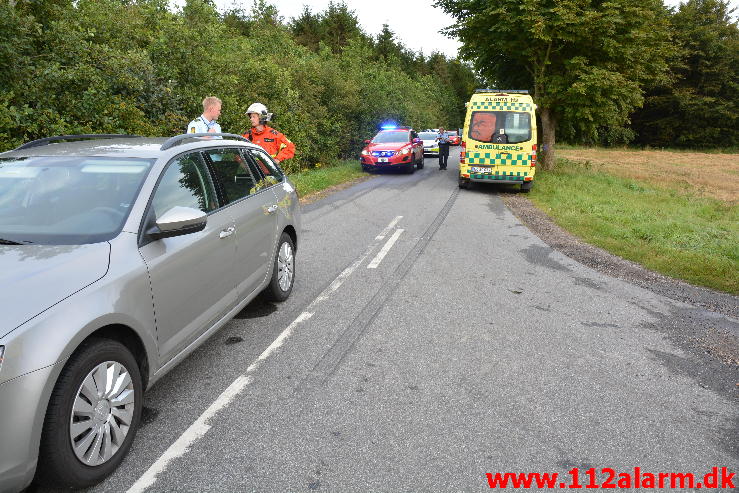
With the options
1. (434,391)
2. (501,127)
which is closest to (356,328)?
(434,391)

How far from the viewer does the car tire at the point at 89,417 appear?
2.44 meters

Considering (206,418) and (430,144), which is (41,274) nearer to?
(206,418)

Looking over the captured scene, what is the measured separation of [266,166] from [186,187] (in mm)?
1769

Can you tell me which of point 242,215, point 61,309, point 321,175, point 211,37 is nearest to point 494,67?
point 321,175

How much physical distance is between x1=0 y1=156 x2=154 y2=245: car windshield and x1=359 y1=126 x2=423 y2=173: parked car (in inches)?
Answer: 669

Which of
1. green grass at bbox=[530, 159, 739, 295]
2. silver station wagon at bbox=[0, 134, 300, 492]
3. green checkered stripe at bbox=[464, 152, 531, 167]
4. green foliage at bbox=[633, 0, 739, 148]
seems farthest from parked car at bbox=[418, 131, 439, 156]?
green foliage at bbox=[633, 0, 739, 148]

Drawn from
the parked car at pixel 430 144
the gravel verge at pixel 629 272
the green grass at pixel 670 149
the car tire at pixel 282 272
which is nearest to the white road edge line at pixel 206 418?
the car tire at pixel 282 272

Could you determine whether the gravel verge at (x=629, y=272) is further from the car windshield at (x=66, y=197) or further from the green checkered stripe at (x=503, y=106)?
the car windshield at (x=66, y=197)

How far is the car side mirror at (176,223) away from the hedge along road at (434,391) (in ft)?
3.80

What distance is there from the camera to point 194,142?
4211 millimetres

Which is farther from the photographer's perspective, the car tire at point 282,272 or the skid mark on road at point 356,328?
the car tire at point 282,272

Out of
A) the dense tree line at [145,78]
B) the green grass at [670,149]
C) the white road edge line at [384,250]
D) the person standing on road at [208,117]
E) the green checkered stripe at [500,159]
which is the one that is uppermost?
the dense tree line at [145,78]

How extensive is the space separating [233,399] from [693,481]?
108 inches

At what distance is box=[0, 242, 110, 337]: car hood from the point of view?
2.34 metres
